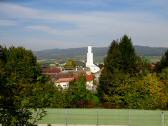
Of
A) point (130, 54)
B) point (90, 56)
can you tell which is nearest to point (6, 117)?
point (130, 54)

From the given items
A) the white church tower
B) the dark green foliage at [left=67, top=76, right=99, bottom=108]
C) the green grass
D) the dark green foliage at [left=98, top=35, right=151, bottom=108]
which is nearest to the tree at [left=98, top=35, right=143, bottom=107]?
the dark green foliage at [left=98, top=35, right=151, bottom=108]

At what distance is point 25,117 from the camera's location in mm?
11211

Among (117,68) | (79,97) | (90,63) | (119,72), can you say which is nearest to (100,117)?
(79,97)

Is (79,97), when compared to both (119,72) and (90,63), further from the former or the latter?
(90,63)

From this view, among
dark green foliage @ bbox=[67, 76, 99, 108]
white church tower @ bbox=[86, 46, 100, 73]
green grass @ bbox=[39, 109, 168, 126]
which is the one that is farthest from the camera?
white church tower @ bbox=[86, 46, 100, 73]

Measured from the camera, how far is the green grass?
1201 inches

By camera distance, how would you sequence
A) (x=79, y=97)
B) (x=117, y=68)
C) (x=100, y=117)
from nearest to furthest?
1. (x=100, y=117)
2. (x=79, y=97)
3. (x=117, y=68)

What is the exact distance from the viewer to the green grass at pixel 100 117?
30500mm

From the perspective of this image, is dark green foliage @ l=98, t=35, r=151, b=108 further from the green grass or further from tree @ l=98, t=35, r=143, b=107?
the green grass

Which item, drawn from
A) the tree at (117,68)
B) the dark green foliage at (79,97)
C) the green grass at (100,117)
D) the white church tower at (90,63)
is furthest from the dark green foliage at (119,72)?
the white church tower at (90,63)

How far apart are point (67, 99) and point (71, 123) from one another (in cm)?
962

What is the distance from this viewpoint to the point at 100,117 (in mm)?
32062

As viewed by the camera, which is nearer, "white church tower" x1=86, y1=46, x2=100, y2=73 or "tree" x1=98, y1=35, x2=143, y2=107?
"tree" x1=98, y1=35, x2=143, y2=107

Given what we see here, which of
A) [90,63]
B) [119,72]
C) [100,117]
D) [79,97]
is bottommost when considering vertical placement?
[90,63]
